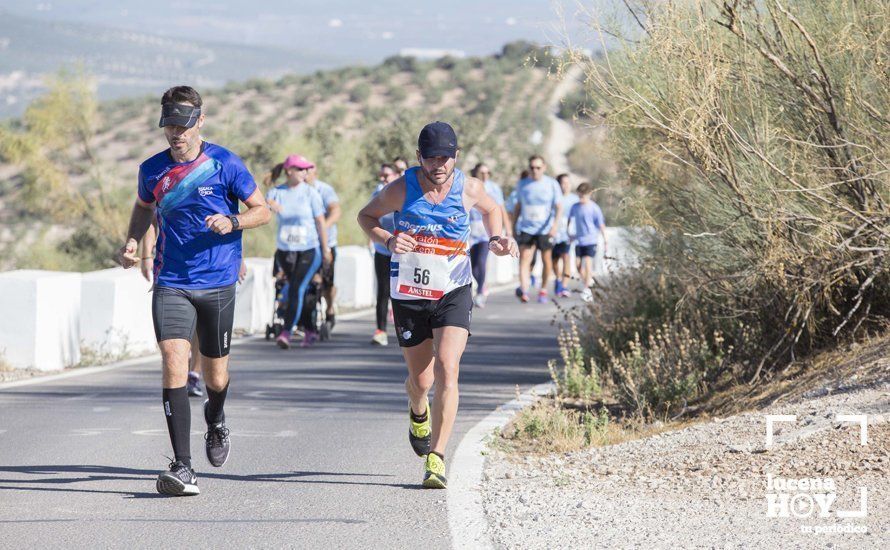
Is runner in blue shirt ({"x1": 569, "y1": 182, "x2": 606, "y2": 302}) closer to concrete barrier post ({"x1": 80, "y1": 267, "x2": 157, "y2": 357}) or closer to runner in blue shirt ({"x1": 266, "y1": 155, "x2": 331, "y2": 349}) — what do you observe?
runner in blue shirt ({"x1": 266, "y1": 155, "x2": 331, "y2": 349})

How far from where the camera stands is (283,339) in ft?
51.5

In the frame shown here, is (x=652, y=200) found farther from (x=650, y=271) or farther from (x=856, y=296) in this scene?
(x=856, y=296)

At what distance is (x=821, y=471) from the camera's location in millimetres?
7586

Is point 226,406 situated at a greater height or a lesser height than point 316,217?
lesser

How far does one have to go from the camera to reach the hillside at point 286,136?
36.6 meters

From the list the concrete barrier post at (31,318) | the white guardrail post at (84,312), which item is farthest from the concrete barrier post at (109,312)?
the concrete barrier post at (31,318)

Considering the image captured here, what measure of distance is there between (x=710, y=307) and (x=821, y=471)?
466cm

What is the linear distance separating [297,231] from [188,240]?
7177 mm

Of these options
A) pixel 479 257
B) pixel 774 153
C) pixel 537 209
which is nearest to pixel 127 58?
pixel 537 209

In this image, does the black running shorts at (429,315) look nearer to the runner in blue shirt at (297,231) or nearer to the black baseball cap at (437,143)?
the black baseball cap at (437,143)

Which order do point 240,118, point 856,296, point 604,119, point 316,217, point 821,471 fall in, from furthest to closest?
point 240,118 → point 316,217 → point 604,119 → point 856,296 → point 821,471

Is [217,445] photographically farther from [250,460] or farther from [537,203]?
[537,203]

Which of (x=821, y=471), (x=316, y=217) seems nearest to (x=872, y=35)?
(x=821, y=471)
